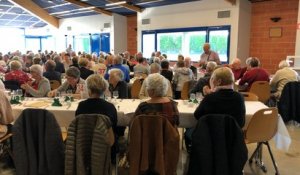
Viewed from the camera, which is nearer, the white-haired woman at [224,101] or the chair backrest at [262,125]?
the white-haired woman at [224,101]

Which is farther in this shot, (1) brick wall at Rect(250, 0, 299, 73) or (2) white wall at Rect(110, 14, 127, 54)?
(2) white wall at Rect(110, 14, 127, 54)

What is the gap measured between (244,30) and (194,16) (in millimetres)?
1608

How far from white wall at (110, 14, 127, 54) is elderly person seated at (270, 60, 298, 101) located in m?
7.66

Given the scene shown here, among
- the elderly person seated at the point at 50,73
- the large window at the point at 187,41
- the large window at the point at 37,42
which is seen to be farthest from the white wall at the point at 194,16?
the large window at the point at 37,42

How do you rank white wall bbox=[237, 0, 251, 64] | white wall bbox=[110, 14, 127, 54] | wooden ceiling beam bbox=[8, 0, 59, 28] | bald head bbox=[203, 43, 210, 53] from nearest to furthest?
bald head bbox=[203, 43, 210, 53]
white wall bbox=[237, 0, 251, 64]
wooden ceiling beam bbox=[8, 0, 59, 28]
white wall bbox=[110, 14, 127, 54]

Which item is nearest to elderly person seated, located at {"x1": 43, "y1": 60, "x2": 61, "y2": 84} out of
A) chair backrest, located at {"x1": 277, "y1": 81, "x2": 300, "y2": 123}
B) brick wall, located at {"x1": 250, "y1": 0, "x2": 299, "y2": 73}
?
chair backrest, located at {"x1": 277, "y1": 81, "x2": 300, "y2": 123}

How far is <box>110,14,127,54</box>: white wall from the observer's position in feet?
38.9

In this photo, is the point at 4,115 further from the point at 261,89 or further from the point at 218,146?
the point at 261,89

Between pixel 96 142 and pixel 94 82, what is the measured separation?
1.85ft

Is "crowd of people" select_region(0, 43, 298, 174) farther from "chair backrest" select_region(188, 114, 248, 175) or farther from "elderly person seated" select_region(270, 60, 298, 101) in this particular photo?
"chair backrest" select_region(188, 114, 248, 175)

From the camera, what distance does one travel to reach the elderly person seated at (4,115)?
295cm

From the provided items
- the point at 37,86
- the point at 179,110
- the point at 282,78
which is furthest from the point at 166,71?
the point at 179,110

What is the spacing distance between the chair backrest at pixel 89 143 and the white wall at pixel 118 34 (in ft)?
32.1

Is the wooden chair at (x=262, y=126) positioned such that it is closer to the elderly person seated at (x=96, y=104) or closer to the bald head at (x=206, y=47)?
the elderly person seated at (x=96, y=104)
